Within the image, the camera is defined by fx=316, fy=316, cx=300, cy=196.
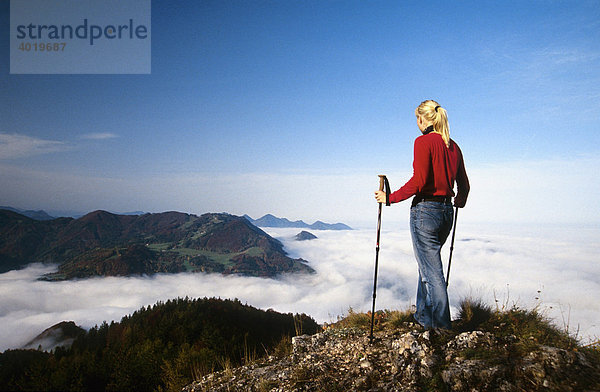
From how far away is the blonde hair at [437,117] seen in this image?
209 inches

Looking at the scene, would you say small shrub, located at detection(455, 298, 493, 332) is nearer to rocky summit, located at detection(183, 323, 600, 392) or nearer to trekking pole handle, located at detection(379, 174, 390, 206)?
rocky summit, located at detection(183, 323, 600, 392)

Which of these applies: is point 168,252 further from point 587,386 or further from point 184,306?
point 587,386

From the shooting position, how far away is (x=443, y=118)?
17.4 ft

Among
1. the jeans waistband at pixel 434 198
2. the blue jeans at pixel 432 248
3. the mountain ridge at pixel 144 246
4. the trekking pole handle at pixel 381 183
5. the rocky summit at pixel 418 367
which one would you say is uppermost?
the trekking pole handle at pixel 381 183

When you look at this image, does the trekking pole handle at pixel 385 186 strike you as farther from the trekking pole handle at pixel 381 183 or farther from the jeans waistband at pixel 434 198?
the jeans waistband at pixel 434 198

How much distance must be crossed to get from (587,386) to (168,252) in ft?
538

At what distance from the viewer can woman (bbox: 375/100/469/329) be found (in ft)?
17.1

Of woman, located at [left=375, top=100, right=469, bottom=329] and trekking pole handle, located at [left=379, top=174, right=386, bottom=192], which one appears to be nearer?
woman, located at [left=375, top=100, right=469, bottom=329]

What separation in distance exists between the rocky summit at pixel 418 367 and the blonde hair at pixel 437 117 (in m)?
3.29

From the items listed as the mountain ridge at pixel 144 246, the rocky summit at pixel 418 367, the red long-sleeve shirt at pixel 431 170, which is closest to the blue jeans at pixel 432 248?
the red long-sleeve shirt at pixel 431 170

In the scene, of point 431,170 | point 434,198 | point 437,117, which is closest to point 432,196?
point 434,198

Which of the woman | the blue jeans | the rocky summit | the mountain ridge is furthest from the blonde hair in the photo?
the mountain ridge

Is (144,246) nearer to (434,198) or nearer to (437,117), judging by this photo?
(434,198)

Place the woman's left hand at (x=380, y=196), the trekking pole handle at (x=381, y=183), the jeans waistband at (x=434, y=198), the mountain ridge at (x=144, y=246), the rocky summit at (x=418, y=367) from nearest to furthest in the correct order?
the rocky summit at (x=418, y=367)
the jeans waistband at (x=434, y=198)
the woman's left hand at (x=380, y=196)
the trekking pole handle at (x=381, y=183)
the mountain ridge at (x=144, y=246)
